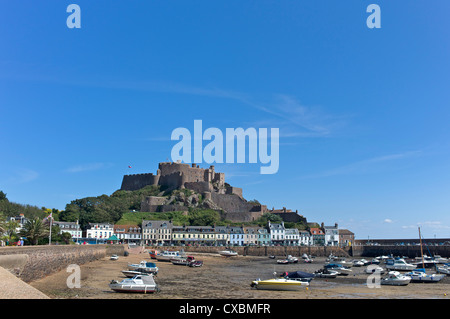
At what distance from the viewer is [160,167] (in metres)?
124

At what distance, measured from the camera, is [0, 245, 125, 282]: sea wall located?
19.3 metres

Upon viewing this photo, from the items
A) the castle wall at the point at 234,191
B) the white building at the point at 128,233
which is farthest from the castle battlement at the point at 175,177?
the white building at the point at 128,233

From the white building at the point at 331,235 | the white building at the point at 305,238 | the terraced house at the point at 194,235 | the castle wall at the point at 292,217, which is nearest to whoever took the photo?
the terraced house at the point at 194,235

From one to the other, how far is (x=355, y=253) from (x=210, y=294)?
2852 inches

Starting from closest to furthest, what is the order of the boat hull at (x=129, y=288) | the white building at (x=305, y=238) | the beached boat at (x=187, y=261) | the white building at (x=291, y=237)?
1. the boat hull at (x=129, y=288)
2. the beached boat at (x=187, y=261)
3. the white building at (x=291, y=237)
4. the white building at (x=305, y=238)

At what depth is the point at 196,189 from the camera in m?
116

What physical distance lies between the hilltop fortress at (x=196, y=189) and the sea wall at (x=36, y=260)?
69.5 m

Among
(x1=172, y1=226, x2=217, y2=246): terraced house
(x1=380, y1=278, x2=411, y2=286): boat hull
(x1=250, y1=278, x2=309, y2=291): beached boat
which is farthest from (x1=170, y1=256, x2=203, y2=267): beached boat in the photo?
(x1=172, y1=226, x2=217, y2=246): terraced house

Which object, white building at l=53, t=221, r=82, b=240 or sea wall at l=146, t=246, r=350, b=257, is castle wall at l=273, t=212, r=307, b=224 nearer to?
sea wall at l=146, t=246, r=350, b=257

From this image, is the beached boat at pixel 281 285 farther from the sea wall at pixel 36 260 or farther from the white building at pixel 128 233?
the white building at pixel 128 233

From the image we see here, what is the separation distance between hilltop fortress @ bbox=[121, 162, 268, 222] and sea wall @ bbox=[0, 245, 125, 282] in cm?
6947

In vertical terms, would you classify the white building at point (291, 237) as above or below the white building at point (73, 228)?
below

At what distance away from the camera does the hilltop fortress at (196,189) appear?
108250 mm
